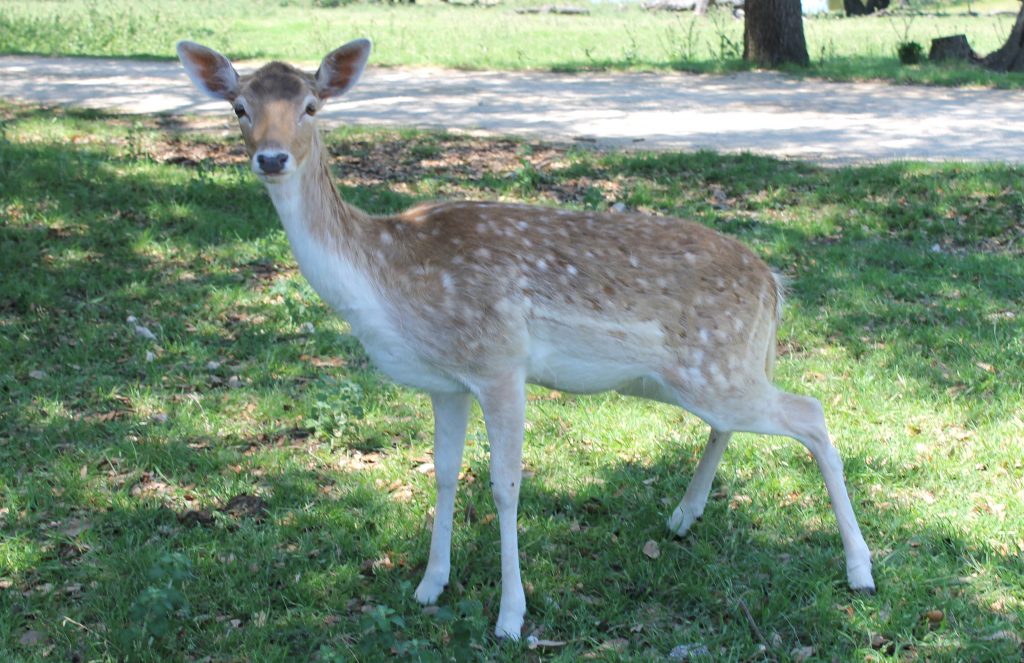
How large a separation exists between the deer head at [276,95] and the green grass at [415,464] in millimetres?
1607

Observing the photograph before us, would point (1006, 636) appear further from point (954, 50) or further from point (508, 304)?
point (954, 50)

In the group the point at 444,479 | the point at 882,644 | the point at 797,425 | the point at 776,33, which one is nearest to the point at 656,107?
the point at 776,33

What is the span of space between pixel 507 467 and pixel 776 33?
14741 mm

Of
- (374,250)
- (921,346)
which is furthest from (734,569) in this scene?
(921,346)

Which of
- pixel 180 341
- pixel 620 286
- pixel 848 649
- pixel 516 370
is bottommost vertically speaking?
pixel 848 649

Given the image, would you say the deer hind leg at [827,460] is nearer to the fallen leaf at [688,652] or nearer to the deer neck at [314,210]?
the fallen leaf at [688,652]

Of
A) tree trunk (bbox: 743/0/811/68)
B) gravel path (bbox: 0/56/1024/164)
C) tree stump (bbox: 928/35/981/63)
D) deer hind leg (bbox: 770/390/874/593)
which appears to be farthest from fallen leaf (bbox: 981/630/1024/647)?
tree stump (bbox: 928/35/981/63)

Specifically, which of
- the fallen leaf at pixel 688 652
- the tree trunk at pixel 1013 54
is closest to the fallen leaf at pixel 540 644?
the fallen leaf at pixel 688 652

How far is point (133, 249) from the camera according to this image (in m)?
8.52

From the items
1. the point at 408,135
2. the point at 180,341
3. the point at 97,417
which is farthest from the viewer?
the point at 408,135

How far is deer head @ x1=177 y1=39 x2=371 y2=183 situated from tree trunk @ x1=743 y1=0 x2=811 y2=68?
1404cm

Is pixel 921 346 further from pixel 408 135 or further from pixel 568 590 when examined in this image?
pixel 408 135

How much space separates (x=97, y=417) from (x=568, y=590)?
10.0 feet

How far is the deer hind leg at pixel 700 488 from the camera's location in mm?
5039
